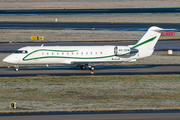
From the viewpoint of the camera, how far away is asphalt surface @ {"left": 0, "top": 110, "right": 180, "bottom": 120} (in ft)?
77.6

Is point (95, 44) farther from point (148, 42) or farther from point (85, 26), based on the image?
point (85, 26)

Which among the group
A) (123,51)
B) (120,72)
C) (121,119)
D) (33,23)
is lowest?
(121,119)

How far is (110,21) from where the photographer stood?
93.9 metres

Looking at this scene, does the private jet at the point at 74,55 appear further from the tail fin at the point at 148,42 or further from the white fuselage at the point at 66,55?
the tail fin at the point at 148,42

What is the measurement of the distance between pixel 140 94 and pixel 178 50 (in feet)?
104

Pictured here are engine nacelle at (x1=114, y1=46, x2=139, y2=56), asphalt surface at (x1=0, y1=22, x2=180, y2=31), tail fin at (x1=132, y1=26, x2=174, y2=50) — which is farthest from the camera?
asphalt surface at (x1=0, y1=22, x2=180, y2=31)

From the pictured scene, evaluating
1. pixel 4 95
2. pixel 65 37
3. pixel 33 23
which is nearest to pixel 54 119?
pixel 4 95

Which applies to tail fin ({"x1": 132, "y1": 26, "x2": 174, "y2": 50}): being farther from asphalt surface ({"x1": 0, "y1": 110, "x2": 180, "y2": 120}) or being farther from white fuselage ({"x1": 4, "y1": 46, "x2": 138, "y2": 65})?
asphalt surface ({"x1": 0, "y1": 110, "x2": 180, "y2": 120})

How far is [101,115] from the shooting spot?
962 inches

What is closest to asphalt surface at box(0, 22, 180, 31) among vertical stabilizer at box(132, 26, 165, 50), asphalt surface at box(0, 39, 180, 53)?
asphalt surface at box(0, 39, 180, 53)

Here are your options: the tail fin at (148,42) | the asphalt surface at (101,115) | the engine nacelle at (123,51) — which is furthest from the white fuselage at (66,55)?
the asphalt surface at (101,115)

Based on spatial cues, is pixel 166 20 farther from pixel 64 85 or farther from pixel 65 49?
pixel 64 85

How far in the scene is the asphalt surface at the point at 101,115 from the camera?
2366cm

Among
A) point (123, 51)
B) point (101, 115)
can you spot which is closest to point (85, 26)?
point (123, 51)
